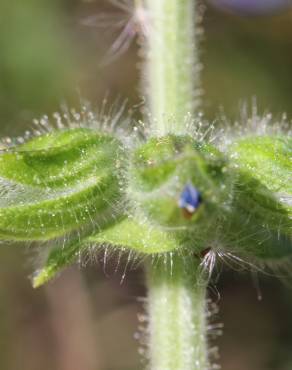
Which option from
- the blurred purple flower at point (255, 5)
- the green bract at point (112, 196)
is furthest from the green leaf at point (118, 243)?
the blurred purple flower at point (255, 5)

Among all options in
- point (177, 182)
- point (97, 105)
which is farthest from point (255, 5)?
point (177, 182)

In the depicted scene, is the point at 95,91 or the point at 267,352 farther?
the point at 95,91

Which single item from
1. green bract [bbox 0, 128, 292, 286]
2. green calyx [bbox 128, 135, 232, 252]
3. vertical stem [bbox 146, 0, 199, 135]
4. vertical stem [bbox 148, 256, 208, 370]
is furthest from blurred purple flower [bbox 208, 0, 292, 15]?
green calyx [bbox 128, 135, 232, 252]

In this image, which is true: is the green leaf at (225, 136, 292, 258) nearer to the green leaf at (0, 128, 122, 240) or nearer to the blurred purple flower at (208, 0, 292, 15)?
the green leaf at (0, 128, 122, 240)

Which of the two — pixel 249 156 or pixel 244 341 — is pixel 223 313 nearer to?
pixel 244 341

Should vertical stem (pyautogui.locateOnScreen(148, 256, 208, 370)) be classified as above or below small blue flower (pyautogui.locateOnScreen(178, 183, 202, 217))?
below

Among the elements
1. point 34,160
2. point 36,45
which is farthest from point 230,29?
point 34,160

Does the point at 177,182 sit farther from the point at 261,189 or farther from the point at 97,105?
the point at 97,105
